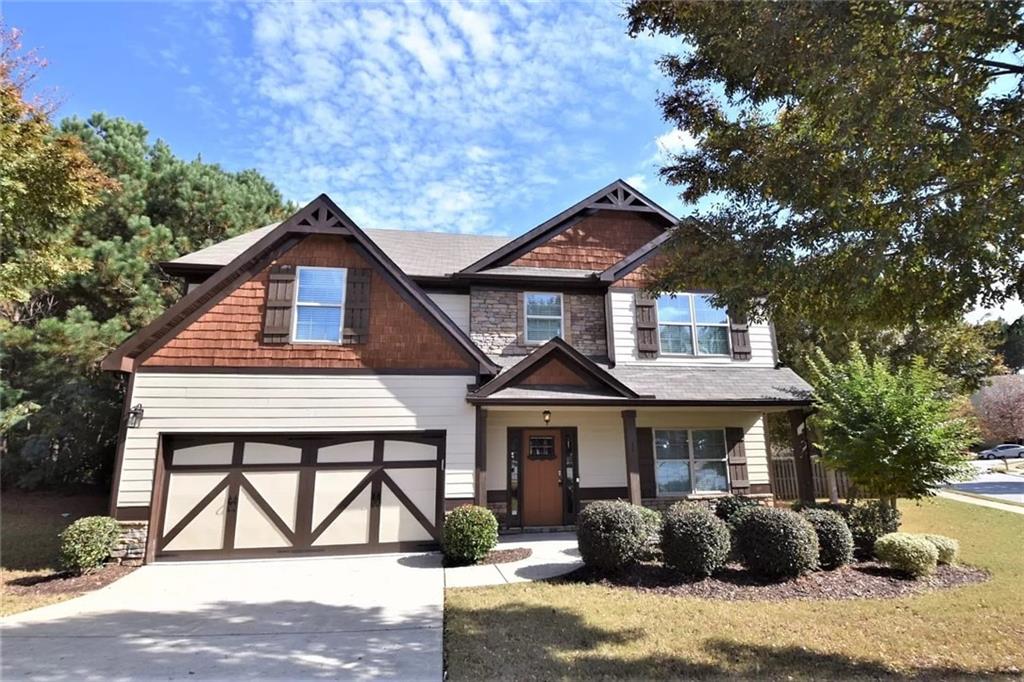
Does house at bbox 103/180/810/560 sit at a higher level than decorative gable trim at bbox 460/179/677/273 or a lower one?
lower

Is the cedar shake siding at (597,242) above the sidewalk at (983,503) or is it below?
above

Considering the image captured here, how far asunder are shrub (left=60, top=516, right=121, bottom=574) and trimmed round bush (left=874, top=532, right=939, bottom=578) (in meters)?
13.2

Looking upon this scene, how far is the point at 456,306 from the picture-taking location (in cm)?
1305

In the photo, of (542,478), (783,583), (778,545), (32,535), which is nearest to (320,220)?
(542,478)

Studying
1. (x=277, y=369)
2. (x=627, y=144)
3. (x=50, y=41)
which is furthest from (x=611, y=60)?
(x=50, y=41)

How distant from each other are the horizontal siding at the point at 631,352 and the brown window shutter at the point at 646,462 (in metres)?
1.81

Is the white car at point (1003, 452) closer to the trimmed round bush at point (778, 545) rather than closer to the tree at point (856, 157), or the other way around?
the trimmed round bush at point (778, 545)

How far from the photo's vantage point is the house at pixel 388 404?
32.1 feet

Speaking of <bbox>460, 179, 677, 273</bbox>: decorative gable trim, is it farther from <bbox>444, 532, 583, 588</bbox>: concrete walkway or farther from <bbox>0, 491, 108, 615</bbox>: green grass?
<bbox>0, 491, 108, 615</bbox>: green grass

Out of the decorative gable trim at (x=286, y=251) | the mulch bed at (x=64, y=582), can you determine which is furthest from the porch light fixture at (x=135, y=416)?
the mulch bed at (x=64, y=582)

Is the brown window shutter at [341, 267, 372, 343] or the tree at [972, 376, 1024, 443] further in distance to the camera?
the tree at [972, 376, 1024, 443]

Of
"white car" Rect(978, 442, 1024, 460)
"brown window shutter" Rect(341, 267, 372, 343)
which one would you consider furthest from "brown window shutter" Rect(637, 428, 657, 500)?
"white car" Rect(978, 442, 1024, 460)

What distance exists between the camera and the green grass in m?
7.48

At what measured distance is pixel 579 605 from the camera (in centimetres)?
659
